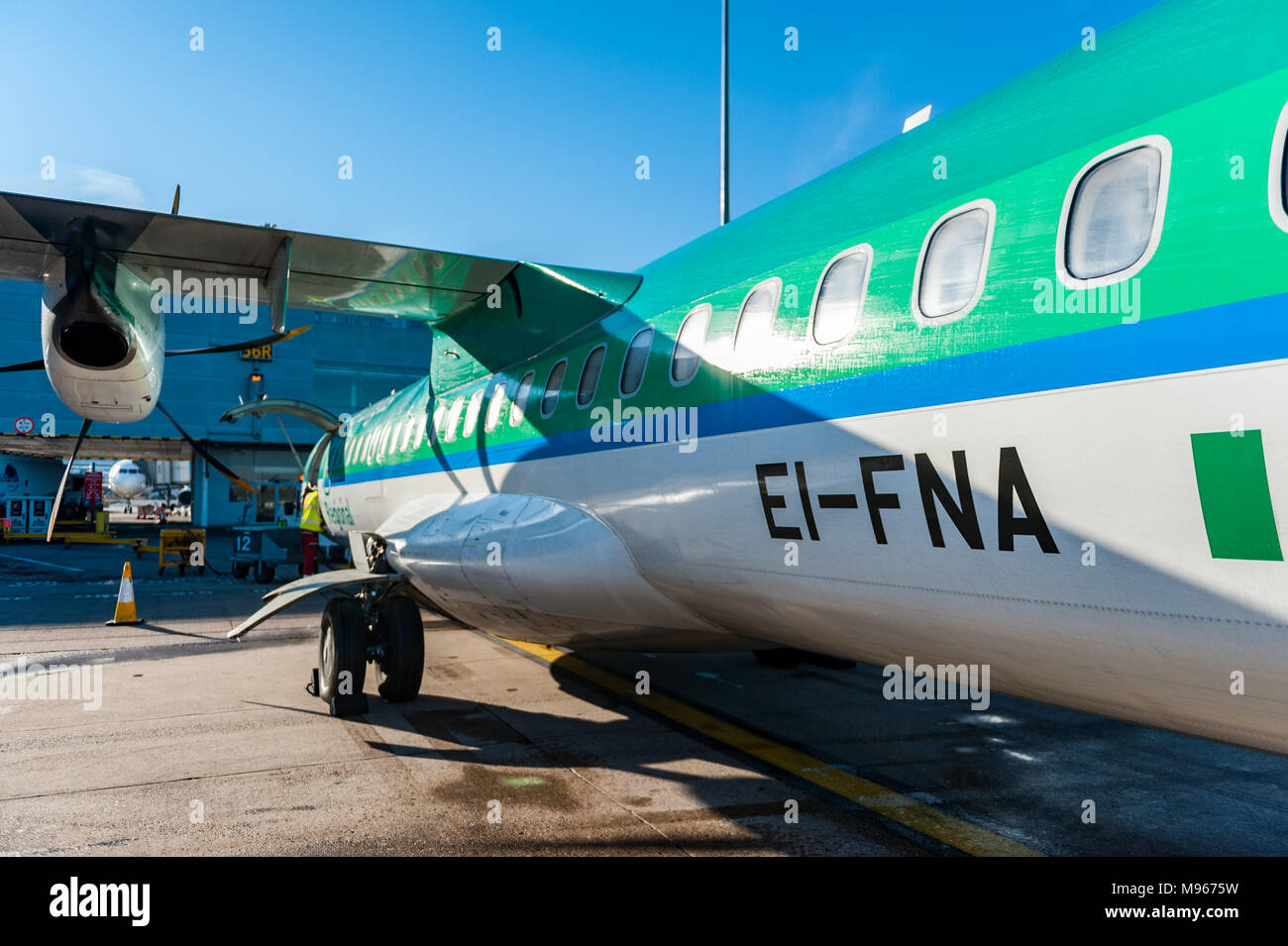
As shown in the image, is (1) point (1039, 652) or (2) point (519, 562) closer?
(1) point (1039, 652)

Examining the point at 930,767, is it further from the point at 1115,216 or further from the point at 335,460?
the point at 335,460

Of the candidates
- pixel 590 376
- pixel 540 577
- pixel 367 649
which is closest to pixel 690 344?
pixel 590 376

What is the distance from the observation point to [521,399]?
22.1 feet

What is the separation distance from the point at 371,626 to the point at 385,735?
1.48 meters

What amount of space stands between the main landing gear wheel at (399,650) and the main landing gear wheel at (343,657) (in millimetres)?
239

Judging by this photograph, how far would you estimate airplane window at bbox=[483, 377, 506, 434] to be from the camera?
709 cm

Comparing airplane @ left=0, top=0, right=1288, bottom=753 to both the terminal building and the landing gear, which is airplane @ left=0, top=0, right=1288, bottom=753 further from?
the terminal building

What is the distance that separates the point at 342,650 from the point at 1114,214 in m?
6.42

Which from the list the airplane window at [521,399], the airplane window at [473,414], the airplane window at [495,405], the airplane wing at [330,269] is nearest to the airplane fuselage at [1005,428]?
the airplane window at [521,399]

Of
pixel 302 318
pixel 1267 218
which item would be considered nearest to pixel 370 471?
pixel 1267 218

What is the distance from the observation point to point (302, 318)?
35.8m

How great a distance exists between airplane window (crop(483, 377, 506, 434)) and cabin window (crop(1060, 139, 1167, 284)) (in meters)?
5.00

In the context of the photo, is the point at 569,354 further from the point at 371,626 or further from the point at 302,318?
the point at 302,318

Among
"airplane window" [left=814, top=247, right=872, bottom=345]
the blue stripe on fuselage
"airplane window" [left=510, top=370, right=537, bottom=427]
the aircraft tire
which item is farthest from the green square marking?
the aircraft tire
